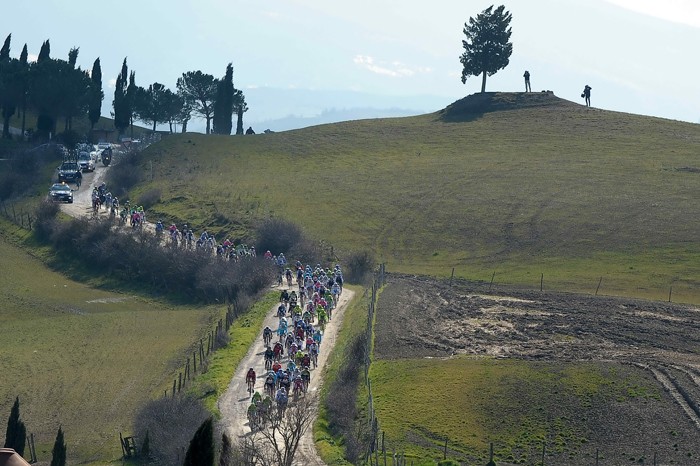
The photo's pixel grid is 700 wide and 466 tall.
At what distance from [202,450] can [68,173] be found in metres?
74.4

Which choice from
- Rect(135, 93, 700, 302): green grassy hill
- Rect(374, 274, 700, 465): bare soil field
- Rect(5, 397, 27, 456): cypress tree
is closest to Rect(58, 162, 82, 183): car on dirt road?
Rect(135, 93, 700, 302): green grassy hill

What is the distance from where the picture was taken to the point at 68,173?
10206cm

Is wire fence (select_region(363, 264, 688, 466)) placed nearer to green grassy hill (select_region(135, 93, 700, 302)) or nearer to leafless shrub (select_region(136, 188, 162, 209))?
green grassy hill (select_region(135, 93, 700, 302))

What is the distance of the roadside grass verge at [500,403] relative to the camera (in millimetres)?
45219

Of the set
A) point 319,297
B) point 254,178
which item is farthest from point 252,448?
point 254,178

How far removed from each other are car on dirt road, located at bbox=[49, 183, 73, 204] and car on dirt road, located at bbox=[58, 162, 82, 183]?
603 cm

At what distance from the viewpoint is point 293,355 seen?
5212 centimetres

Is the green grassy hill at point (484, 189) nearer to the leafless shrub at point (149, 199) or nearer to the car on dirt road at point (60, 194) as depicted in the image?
the leafless shrub at point (149, 199)

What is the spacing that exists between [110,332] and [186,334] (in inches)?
168

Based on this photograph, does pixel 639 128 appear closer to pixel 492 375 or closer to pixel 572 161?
pixel 572 161

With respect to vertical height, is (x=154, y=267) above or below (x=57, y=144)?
below

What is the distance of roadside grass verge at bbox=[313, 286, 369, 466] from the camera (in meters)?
43.4

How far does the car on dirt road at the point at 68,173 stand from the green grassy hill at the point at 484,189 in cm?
601

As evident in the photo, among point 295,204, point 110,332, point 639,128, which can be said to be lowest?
point 110,332
